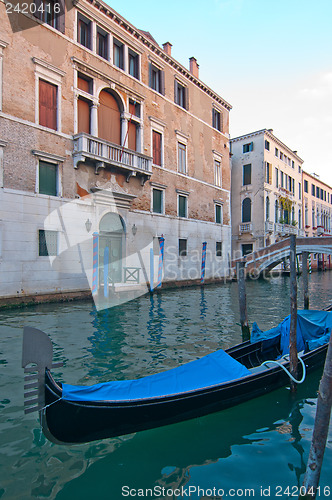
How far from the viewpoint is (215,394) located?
317 centimetres

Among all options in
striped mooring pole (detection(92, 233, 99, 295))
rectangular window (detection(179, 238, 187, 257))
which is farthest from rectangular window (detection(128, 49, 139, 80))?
striped mooring pole (detection(92, 233, 99, 295))

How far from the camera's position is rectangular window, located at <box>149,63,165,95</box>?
14.8 metres

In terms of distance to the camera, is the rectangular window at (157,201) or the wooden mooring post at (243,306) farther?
the rectangular window at (157,201)

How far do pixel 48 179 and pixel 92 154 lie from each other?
1678 mm

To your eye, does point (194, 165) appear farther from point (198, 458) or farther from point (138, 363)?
point (198, 458)

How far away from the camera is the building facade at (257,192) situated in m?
24.4

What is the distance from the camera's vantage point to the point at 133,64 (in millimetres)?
13953

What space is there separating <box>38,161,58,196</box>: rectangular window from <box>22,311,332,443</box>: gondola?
26.6 ft

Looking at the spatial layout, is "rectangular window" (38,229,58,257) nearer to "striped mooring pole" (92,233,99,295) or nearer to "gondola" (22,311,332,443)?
"striped mooring pole" (92,233,99,295)

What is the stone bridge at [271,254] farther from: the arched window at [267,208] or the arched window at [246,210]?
the arched window at [246,210]

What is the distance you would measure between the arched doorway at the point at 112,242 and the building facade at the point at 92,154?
4cm

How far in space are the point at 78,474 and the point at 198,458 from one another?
35.7 inches

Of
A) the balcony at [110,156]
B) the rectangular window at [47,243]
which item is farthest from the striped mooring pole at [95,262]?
the balcony at [110,156]

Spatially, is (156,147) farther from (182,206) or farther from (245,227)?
(245,227)
